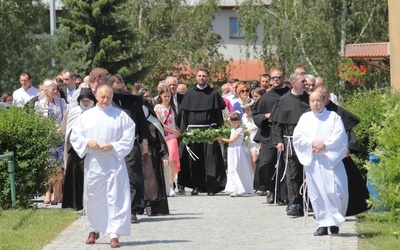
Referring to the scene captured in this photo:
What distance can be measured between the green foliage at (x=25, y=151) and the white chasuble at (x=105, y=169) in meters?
3.64

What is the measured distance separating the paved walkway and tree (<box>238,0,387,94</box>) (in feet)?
87.2

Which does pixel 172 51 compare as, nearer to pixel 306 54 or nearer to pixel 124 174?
pixel 306 54

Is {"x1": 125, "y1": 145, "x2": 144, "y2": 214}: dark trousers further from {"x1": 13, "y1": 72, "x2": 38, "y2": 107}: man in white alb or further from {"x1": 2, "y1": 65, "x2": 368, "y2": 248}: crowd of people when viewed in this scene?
{"x1": 13, "y1": 72, "x2": 38, "y2": 107}: man in white alb

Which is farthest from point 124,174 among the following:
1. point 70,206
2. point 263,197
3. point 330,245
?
point 263,197

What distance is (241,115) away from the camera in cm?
2303

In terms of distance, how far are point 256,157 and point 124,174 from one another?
8.90 m

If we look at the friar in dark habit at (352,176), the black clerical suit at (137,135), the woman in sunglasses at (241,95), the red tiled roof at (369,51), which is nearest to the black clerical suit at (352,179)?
the friar in dark habit at (352,176)

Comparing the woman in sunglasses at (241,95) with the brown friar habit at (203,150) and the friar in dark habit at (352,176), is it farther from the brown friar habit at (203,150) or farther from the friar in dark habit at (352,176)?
the friar in dark habit at (352,176)

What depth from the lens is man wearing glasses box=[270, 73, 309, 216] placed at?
16.3 meters

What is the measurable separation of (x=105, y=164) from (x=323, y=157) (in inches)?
102

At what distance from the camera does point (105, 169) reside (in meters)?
13.3

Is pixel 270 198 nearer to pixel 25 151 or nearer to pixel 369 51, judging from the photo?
pixel 25 151

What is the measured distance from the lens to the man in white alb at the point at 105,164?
13.2 m

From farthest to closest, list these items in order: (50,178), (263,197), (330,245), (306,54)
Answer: (306,54)
(263,197)
(50,178)
(330,245)
